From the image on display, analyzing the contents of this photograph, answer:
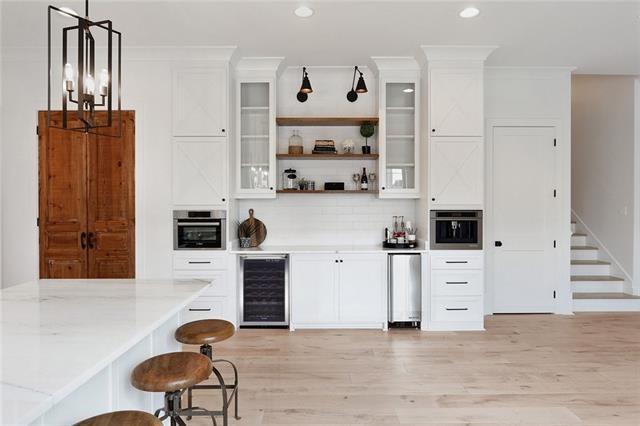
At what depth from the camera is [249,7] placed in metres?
3.60

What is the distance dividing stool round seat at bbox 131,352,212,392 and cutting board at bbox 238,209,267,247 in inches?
119

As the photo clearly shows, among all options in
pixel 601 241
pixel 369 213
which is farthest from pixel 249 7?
pixel 601 241

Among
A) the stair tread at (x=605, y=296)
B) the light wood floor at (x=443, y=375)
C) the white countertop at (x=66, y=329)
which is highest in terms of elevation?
the white countertop at (x=66, y=329)

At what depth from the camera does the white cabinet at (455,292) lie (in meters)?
4.52

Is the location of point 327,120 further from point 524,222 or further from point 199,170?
point 524,222

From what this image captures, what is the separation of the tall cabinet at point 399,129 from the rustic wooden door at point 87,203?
9.25 ft

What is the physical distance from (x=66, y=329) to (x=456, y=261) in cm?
385

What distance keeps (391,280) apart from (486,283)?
1.39m

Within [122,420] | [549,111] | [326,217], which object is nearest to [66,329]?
[122,420]

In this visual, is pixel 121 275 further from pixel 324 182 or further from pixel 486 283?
pixel 486 283

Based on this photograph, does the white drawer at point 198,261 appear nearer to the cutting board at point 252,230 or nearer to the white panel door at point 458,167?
the cutting board at point 252,230

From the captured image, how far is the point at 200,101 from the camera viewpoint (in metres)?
4.53

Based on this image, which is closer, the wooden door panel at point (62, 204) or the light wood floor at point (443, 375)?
the light wood floor at point (443, 375)

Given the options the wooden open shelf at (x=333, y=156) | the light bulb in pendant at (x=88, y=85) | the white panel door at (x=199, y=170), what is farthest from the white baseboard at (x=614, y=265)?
the light bulb in pendant at (x=88, y=85)
